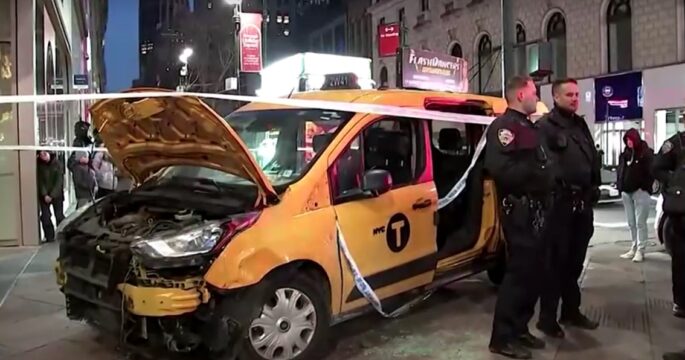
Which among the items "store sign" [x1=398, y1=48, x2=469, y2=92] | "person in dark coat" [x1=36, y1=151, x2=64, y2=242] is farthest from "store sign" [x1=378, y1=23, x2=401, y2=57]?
"person in dark coat" [x1=36, y1=151, x2=64, y2=242]

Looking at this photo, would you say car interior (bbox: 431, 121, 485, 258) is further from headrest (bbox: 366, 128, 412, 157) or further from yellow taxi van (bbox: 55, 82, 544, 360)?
headrest (bbox: 366, 128, 412, 157)

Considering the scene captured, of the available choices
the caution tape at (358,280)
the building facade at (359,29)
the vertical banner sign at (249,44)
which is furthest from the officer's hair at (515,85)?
the building facade at (359,29)

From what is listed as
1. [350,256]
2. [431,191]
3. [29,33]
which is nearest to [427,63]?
[29,33]

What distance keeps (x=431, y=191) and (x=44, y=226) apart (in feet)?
25.1

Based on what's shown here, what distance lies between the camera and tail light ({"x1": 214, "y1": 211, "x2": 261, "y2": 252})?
4383 millimetres

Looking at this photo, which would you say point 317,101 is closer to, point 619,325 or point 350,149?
point 350,149

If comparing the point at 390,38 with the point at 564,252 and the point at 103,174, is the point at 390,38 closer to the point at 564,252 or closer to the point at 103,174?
the point at 103,174

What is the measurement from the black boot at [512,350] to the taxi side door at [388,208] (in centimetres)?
94

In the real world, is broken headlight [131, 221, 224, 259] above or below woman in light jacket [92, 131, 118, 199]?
below

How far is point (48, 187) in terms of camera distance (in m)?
11.1

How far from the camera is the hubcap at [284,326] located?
15.0ft

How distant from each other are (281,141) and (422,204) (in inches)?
49.9

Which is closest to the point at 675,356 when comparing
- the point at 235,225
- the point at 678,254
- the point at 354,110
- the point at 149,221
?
the point at 678,254

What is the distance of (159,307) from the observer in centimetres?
430
